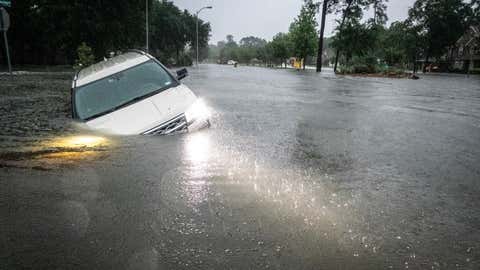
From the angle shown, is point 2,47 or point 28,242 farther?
point 2,47

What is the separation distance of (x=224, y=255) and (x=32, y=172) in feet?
9.12

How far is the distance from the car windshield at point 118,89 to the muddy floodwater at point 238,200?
46 centimetres

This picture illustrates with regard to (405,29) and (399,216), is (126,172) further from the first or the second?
(405,29)

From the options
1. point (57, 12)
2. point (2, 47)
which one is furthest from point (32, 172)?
point (2, 47)

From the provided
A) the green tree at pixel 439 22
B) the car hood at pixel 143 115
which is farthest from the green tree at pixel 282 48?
the car hood at pixel 143 115

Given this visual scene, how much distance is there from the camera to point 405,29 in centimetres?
8388

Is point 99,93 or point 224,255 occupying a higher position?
point 99,93

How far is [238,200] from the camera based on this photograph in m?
3.42

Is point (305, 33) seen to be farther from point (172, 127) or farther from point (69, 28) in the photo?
point (172, 127)

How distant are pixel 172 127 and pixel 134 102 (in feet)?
2.90

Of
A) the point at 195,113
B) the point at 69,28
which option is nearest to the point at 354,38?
the point at 69,28

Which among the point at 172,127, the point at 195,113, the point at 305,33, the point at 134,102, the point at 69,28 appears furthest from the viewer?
the point at 305,33

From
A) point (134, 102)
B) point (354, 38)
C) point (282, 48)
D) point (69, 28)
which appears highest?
point (282, 48)

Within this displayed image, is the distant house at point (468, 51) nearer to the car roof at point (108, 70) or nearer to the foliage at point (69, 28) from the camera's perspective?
the foliage at point (69, 28)
